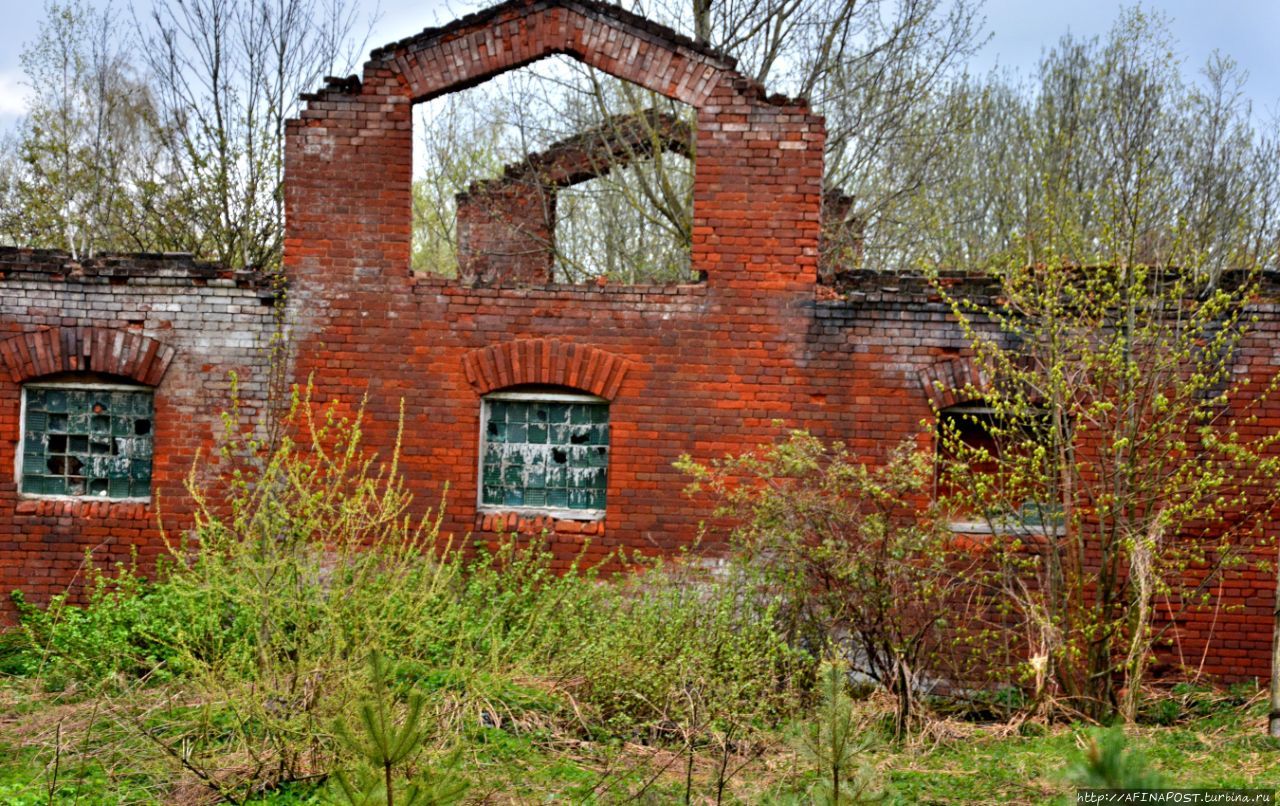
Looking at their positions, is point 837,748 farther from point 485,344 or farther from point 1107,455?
point 485,344

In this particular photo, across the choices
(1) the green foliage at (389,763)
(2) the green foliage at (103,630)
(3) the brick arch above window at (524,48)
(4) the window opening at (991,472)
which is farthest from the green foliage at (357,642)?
(3) the brick arch above window at (524,48)

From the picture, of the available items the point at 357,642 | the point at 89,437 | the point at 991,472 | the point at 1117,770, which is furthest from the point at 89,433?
the point at 1117,770

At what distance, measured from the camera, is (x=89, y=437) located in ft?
34.2

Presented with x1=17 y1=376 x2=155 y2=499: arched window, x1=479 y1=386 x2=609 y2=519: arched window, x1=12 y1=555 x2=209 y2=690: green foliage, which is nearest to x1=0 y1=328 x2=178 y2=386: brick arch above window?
x1=17 y1=376 x2=155 y2=499: arched window

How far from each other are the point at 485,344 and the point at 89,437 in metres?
3.58

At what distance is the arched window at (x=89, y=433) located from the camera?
409 inches

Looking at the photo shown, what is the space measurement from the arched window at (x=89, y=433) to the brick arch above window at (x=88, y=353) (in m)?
0.21

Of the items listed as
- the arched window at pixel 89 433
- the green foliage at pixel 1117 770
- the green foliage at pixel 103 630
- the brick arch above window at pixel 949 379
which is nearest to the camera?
the green foliage at pixel 1117 770

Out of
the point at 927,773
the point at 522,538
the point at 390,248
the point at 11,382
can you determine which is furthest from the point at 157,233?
the point at 927,773

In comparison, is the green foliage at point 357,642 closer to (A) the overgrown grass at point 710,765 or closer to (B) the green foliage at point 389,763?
(A) the overgrown grass at point 710,765

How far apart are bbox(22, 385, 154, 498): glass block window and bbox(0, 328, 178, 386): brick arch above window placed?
0.78 ft

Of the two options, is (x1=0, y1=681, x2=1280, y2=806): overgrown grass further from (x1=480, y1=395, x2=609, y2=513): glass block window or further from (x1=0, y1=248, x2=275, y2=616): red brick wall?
(x1=480, y1=395, x2=609, y2=513): glass block window

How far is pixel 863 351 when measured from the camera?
389 inches

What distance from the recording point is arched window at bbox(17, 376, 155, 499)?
10398 mm
